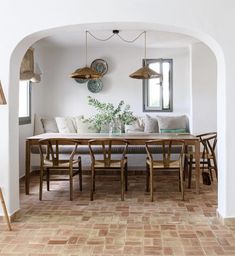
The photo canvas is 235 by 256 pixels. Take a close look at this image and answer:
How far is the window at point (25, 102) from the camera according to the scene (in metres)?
6.07

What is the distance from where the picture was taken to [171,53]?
7.08 m

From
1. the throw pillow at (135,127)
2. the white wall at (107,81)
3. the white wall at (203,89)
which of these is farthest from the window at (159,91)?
the white wall at (203,89)

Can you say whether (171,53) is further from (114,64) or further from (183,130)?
(183,130)

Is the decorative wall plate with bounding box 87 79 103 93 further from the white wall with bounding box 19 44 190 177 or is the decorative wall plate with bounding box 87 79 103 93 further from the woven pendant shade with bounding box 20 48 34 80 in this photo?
the woven pendant shade with bounding box 20 48 34 80

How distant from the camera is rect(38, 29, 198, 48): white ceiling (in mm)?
5840

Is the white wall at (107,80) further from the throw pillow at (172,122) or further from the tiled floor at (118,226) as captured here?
the tiled floor at (118,226)

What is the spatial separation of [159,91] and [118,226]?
4.34 metres

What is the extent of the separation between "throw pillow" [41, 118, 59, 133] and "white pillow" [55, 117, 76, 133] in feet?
0.27

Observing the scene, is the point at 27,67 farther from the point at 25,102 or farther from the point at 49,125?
the point at 49,125

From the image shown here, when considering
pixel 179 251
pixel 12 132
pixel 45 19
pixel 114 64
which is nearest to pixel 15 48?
pixel 45 19

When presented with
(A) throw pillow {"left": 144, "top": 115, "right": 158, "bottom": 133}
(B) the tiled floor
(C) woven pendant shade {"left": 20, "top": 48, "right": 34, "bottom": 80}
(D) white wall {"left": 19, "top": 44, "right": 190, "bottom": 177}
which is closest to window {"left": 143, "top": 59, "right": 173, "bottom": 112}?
(D) white wall {"left": 19, "top": 44, "right": 190, "bottom": 177}

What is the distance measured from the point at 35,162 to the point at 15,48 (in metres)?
3.37

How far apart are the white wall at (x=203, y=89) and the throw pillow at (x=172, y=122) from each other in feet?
0.97

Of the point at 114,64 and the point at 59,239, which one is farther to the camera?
the point at 114,64
